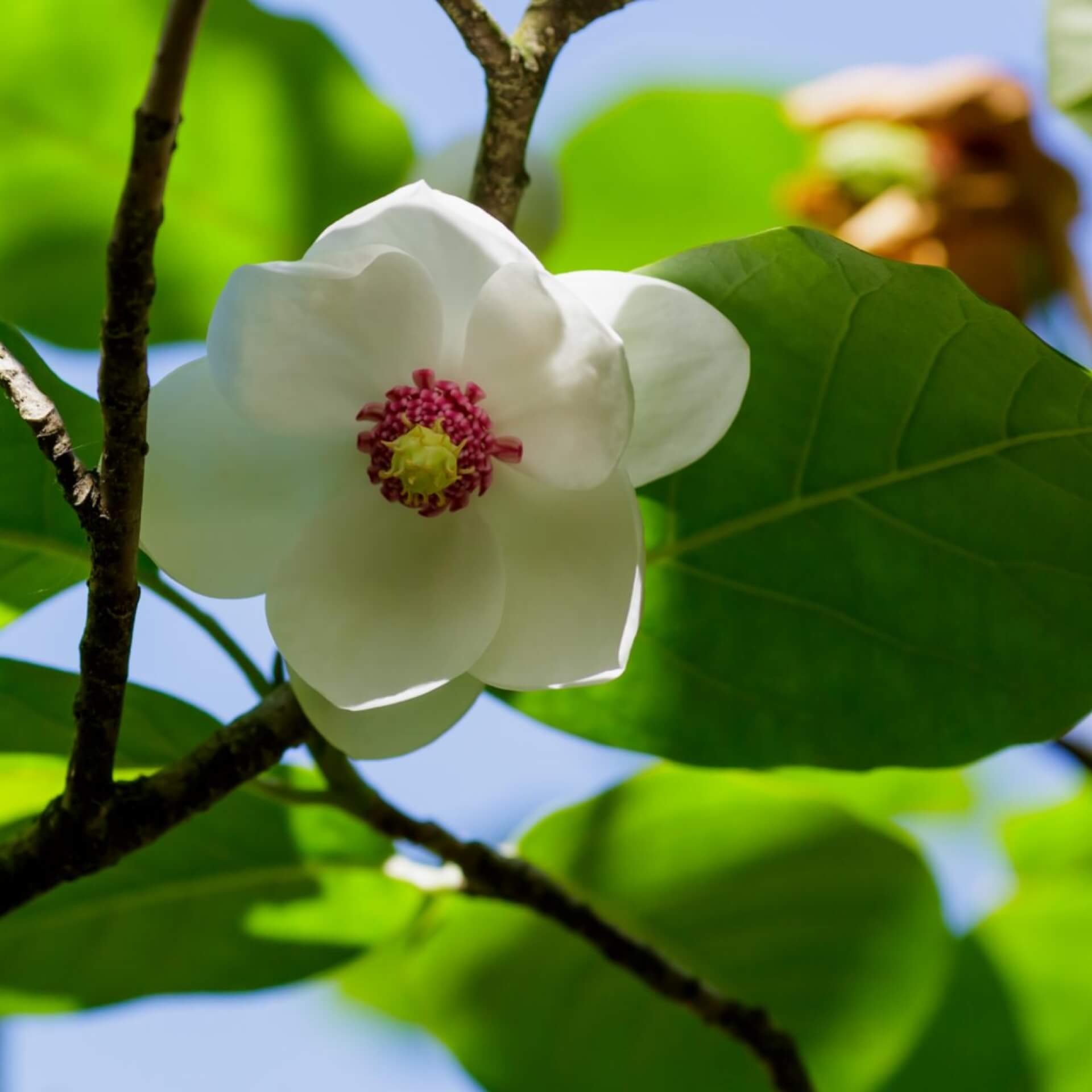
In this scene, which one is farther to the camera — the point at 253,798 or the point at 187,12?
the point at 253,798

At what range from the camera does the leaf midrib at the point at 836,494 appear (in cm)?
78

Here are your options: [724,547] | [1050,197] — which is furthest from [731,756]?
[1050,197]

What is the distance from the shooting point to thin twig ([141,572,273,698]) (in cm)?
97

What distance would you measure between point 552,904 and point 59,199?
850mm

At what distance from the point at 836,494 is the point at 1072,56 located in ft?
2.15

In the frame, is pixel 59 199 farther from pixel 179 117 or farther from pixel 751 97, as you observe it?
pixel 751 97

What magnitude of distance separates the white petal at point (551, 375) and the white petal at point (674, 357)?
0.11 feet

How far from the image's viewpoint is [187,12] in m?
0.44

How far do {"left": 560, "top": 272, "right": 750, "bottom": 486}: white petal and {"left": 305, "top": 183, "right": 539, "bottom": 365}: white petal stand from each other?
0.14 ft

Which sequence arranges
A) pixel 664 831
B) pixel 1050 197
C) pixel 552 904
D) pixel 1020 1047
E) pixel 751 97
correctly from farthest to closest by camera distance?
pixel 751 97 → pixel 1050 197 → pixel 1020 1047 → pixel 664 831 → pixel 552 904

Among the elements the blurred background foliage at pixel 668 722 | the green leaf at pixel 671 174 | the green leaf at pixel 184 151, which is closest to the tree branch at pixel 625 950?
the blurred background foliage at pixel 668 722

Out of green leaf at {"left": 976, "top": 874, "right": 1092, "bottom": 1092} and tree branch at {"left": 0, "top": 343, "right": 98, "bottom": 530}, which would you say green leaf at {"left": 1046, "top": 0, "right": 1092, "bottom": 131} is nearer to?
green leaf at {"left": 976, "top": 874, "right": 1092, "bottom": 1092}

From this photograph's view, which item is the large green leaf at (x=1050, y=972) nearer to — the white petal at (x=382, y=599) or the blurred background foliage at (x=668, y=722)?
the blurred background foliage at (x=668, y=722)

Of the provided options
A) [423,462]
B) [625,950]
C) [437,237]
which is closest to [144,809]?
[423,462]
